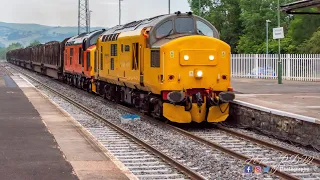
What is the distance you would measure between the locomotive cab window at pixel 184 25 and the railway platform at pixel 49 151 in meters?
4.17

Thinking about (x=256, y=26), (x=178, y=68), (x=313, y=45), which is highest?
(x=256, y=26)

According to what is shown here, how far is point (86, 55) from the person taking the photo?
29094 millimetres

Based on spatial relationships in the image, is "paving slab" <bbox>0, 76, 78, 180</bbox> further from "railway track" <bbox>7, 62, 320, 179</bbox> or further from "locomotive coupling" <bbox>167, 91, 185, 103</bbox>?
"locomotive coupling" <bbox>167, 91, 185, 103</bbox>

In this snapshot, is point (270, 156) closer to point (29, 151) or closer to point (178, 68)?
point (178, 68)

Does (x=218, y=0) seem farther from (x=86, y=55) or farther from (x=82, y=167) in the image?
(x=82, y=167)

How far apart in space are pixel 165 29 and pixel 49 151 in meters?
6.36

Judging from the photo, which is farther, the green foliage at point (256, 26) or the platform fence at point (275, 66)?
the green foliage at point (256, 26)

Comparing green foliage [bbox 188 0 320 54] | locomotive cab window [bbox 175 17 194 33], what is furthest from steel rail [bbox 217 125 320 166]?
green foliage [bbox 188 0 320 54]

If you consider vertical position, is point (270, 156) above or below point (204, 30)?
→ below

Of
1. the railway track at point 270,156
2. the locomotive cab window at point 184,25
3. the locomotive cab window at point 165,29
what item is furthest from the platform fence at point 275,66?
the railway track at point 270,156

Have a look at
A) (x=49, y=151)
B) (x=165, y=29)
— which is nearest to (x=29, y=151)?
(x=49, y=151)

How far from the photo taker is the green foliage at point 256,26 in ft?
201

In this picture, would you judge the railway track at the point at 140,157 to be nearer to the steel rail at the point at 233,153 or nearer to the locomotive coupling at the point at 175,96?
the steel rail at the point at 233,153

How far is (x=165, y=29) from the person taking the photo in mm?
16516
